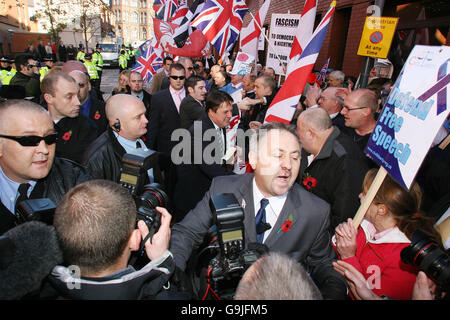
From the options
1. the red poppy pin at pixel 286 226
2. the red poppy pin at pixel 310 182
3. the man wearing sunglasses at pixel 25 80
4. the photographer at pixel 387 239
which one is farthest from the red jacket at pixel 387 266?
the man wearing sunglasses at pixel 25 80

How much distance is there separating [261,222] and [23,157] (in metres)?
1.62

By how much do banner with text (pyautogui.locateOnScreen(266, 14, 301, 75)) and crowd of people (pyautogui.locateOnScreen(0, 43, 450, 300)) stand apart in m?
2.14

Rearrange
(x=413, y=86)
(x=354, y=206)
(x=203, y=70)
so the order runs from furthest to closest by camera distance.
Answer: (x=203, y=70) < (x=354, y=206) < (x=413, y=86)

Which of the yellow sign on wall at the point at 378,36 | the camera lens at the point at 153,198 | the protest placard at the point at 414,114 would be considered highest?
the yellow sign on wall at the point at 378,36

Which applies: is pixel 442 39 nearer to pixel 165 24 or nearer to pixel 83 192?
pixel 165 24

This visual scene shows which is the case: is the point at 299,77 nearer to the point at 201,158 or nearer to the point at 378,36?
the point at 201,158

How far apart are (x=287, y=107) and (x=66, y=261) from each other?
2.72 metres

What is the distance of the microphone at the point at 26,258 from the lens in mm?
918

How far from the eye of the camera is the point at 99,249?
1213mm

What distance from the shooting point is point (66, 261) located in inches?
48.3

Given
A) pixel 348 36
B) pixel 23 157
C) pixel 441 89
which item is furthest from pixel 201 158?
pixel 348 36

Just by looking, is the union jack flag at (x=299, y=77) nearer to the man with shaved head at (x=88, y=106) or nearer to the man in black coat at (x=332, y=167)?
the man in black coat at (x=332, y=167)

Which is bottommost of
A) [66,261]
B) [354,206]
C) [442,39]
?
[354,206]

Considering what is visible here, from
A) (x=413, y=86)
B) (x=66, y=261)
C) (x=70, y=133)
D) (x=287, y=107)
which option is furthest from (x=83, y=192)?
(x=287, y=107)
